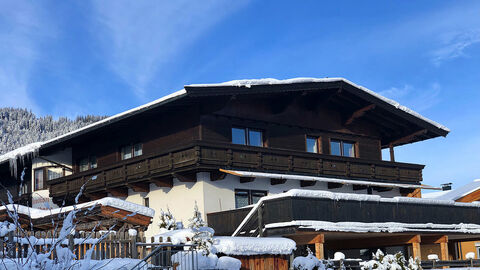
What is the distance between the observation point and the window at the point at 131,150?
2827cm

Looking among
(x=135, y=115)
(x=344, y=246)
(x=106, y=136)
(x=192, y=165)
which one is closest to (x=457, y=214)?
(x=344, y=246)

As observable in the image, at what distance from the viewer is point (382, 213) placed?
23.9 meters

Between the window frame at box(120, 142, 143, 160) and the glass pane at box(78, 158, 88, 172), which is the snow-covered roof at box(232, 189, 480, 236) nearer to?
the window frame at box(120, 142, 143, 160)

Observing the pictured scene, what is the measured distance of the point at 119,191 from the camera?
1095 inches

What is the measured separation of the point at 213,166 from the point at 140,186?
4446 mm

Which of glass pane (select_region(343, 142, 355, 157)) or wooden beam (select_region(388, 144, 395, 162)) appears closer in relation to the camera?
glass pane (select_region(343, 142, 355, 157))

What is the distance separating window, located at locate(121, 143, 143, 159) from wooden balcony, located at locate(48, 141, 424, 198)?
143 centimetres

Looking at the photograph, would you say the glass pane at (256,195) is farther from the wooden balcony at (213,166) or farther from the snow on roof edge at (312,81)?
the snow on roof edge at (312,81)

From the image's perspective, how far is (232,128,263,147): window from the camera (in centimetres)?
2619

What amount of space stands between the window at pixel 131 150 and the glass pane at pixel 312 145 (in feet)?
25.2

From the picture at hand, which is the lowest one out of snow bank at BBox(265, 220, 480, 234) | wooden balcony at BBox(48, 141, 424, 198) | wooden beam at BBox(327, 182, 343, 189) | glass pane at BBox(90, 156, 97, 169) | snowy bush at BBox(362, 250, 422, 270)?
snowy bush at BBox(362, 250, 422, 270)

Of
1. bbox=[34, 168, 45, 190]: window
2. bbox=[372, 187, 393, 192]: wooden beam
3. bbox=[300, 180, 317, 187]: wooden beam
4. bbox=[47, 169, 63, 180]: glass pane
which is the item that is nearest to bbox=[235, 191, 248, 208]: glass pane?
bbox=[300, 180, 317, 187]: wooden beam

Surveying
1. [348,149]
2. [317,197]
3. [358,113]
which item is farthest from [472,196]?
[317,197]

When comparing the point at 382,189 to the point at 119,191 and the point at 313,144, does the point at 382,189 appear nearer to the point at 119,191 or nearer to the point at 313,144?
the point at 313,144
